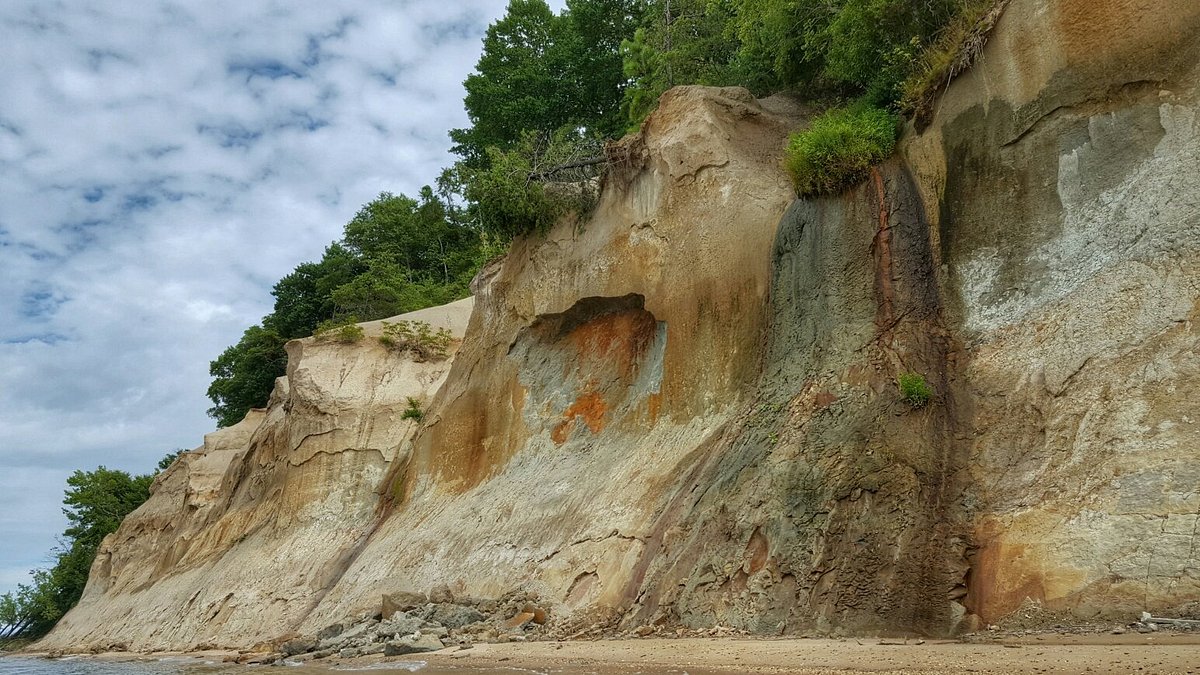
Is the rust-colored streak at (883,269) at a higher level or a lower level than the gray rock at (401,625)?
higher

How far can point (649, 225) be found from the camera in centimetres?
1598

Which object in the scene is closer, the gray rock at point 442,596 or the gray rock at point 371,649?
the gray rock at point 371,649

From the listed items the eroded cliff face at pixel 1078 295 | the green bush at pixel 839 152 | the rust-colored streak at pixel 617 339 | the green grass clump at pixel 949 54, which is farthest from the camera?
the rust-colored streak at pixel 617 339

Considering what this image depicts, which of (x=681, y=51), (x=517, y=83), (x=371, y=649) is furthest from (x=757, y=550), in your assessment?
(x=517, y=83)

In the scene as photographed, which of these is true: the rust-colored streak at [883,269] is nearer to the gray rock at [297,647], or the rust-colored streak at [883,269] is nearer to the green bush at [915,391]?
the green bush at [915,391]

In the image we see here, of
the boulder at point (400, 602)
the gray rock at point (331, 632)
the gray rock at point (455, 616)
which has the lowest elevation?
the gray rock at point (331, 632)

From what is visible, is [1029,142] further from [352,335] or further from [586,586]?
[352,335]

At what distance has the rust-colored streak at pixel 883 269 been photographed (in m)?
10.8

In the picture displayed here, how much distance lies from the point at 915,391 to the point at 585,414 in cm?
749

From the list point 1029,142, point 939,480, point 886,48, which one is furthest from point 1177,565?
point 886,48

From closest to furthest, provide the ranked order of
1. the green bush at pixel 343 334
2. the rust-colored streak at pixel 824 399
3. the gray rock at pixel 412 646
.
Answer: the rust-colored streak at pixel 824 399
the gray rock at pixel 412 646
the green bush at pixel 343 334

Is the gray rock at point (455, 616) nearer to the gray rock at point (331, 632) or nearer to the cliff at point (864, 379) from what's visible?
the cliff at point (864, 379)

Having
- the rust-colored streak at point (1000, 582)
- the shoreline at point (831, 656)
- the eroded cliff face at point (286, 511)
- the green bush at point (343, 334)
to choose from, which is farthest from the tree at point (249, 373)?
the rust-colored streak at point (1000, 582)

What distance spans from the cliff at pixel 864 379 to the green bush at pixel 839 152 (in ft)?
0.78
